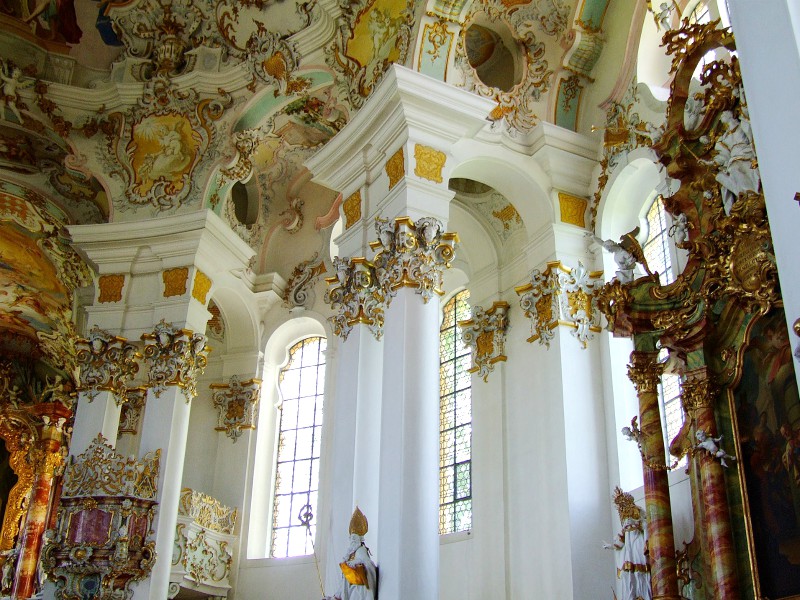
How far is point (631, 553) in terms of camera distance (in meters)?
9.22

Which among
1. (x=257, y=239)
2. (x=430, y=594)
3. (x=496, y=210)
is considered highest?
(x=257, y=239)

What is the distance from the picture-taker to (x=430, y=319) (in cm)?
1057

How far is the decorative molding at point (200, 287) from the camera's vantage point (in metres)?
14.4

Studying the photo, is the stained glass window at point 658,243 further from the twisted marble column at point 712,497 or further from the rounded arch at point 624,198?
the twisted marble column at point 712,497

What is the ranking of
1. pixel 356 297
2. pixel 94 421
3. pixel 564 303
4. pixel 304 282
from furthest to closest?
pixel 304 282, pixel 94 421, pixel 564 303, pixel 356 297

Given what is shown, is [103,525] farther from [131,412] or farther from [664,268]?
[664,268]

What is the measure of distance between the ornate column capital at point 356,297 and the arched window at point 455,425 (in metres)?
3.19

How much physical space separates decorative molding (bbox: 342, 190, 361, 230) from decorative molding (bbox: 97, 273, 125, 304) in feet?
14.0

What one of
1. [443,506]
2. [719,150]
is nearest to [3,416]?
[443,506]

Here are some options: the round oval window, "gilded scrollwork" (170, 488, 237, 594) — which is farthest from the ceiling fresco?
"gilded scrollwork" (170, 488, 237, 594)

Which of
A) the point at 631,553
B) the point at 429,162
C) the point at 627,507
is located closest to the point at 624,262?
the point at 627,507

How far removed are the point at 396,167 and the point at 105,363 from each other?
5565 mm

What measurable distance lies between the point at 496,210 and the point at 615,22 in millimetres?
3083

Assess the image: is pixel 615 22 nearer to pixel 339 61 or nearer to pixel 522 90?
pixel 522 90
